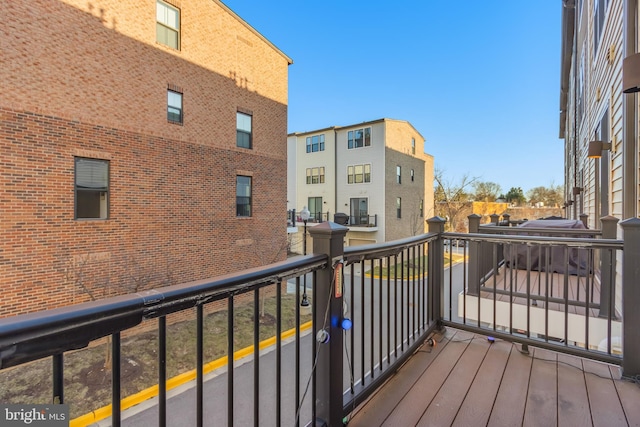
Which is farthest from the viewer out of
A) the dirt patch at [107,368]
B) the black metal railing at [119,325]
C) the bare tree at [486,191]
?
the bare tree at [486,191]

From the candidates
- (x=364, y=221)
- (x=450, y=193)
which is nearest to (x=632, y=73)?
(x=364, y=221)

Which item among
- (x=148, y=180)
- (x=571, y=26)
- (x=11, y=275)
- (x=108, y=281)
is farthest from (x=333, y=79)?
(x=11, y=275)

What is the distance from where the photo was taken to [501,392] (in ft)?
6.89

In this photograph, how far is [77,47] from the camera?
7496 millimetres

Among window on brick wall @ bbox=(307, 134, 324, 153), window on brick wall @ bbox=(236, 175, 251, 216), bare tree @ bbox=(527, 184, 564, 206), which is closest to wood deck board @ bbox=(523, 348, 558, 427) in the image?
window on brick wall @ bbox=(236, 175, 251, 216)

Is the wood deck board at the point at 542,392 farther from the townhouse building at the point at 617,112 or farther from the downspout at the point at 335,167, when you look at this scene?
the downspout at the point at 335,167

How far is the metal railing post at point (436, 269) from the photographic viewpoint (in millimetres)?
2934

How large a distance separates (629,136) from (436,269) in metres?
2.53

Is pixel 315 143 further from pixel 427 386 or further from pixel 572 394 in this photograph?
pixel 572 394

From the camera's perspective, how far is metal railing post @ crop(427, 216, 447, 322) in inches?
115

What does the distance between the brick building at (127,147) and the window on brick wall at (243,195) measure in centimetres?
5

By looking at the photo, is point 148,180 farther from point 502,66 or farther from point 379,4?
point 502,66

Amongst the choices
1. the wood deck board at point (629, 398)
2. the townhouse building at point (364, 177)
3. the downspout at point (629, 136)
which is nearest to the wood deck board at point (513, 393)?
the wood deck board at point (629, 398)

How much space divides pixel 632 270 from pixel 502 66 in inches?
705
